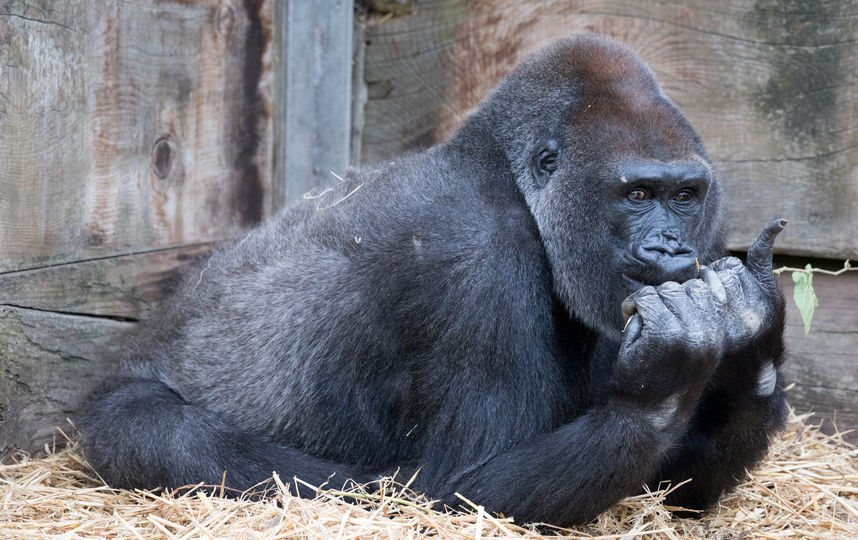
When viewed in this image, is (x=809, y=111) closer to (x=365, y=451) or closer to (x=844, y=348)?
(x=844, y=348)

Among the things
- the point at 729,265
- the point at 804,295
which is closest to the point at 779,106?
the point at 804,295

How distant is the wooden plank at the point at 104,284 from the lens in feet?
13.6

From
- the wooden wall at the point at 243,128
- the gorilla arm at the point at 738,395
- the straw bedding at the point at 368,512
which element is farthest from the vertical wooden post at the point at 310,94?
the gorilla arm at the point at 738,395

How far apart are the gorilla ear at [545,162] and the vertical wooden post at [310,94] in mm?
1689

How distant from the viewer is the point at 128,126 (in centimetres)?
448

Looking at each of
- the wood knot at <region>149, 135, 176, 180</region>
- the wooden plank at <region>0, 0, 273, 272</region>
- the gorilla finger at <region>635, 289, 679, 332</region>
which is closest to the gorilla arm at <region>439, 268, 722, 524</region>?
the gorilla finger at <region>635, 289, 679, 332</region>

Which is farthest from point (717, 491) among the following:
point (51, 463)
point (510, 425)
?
point (51, 463)

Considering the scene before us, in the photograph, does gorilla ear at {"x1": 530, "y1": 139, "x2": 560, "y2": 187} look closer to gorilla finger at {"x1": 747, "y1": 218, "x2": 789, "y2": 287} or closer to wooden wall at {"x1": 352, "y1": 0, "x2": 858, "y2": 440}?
gorilla finger at {"x1": 747, "y1": 218, "x2": 789, "y2": 287}

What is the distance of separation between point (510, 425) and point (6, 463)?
218cm

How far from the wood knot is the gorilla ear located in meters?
1.91

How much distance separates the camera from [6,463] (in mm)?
4117

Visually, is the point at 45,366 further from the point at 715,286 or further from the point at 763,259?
the point at 763,259

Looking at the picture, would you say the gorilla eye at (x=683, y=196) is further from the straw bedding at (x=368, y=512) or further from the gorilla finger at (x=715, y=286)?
the straw bedding at (x=368, y=512)

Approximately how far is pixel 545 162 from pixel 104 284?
212 centimetres
